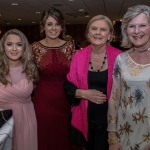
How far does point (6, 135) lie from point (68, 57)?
3.69 ft

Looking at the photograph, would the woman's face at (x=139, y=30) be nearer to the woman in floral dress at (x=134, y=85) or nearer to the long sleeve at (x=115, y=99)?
the woman in floral dress at (x=134, y=85)

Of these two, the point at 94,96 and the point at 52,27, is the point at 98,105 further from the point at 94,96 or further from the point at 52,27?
the point at 52,27

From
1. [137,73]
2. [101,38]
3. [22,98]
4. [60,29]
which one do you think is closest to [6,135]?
[22,98]

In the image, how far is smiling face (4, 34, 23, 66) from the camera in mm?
2121

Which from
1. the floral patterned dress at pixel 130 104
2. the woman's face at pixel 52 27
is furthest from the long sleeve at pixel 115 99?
the woman's face at pixel 52 27

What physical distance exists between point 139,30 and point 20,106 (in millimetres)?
1145

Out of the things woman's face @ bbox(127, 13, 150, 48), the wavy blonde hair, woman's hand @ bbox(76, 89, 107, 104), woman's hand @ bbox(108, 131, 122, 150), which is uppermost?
woman's face @ bbox(127, 13, 150, 48)

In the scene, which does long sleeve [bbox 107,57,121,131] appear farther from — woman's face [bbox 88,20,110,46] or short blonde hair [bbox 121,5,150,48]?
woman's face [bbox 88,20,110,46]

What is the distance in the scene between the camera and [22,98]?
6.84 feet

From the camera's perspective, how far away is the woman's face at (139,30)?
5.08 feet

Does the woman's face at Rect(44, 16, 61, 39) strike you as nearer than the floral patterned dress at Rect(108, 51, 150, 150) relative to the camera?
No

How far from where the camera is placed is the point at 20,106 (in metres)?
2.08

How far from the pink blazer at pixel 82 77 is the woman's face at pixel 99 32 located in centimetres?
11

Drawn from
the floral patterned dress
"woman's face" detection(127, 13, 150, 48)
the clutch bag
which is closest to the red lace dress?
the clutch bag
